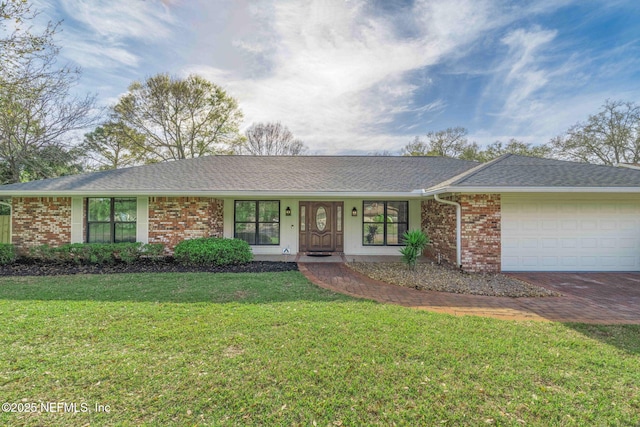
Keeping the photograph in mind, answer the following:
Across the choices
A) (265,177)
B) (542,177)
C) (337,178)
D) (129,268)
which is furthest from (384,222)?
(129,268)

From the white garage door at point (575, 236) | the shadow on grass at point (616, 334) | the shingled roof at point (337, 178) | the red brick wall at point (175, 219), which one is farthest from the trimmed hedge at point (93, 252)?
the white garage door at point (575, 236)

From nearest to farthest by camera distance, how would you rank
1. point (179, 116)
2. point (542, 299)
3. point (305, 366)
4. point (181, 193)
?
1. point (305, 366)
2. point (542, 299)
3. point (181, 193)
4. point (179, 116)

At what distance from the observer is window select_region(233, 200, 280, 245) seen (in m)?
10.5

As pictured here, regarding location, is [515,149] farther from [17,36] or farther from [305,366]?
[17,36]

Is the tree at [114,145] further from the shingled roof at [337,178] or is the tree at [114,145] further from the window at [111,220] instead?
the window at [111,220]

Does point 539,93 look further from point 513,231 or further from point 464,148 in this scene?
point 464,148

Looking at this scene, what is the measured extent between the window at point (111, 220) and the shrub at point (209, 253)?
2202 millimetres

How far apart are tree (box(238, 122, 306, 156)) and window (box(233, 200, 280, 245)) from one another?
15.4 meters

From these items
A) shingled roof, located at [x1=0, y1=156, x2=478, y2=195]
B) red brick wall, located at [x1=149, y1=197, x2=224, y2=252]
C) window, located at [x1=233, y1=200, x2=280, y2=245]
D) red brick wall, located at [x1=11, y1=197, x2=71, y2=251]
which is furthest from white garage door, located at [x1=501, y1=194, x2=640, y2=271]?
red brick wall, located at [x1=11, y1=197, x2=71, y2=251]

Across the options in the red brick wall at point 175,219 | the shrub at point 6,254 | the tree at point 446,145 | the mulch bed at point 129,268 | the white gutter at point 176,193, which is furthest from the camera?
the tree at point 446,145

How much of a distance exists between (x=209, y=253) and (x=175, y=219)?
6.60 feet

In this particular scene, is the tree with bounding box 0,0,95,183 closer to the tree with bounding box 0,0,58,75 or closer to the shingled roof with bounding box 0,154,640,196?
the tree with bounding box 0,0,58,75

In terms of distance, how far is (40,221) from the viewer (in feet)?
29.1

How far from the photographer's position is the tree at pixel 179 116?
20266mm
